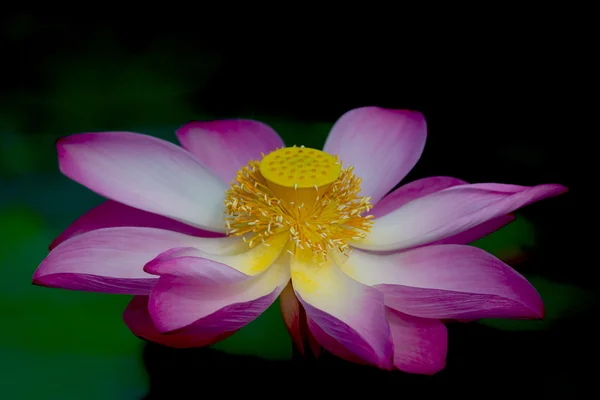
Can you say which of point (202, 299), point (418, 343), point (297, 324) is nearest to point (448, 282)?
point (418, 343)

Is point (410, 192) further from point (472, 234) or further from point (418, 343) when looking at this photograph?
point (418, 343)

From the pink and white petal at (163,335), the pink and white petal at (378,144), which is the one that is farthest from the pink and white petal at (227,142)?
the pink and white petal at (163,335)

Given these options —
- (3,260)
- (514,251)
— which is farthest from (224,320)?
(514,251)

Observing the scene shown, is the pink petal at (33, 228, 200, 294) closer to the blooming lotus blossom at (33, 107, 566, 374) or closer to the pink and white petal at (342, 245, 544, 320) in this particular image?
the blooming lotus blossom at (33, 107, 566, 374)

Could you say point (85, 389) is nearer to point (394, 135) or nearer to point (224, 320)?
point (224, 320)

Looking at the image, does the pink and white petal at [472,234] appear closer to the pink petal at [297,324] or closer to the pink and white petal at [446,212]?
the pink and white petal at [446,212]

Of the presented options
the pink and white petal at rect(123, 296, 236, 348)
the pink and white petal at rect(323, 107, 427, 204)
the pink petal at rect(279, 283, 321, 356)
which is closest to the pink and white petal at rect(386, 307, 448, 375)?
the pink petal at rect(279, 283, 321, 356)

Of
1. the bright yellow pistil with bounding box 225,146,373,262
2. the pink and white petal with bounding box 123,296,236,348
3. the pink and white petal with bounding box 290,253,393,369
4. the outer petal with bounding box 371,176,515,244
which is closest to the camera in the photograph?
the pink and white petal with bounding box 290,253,393,369
